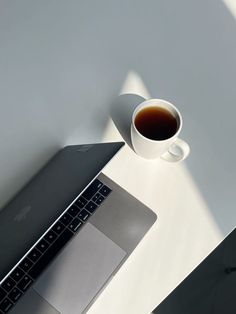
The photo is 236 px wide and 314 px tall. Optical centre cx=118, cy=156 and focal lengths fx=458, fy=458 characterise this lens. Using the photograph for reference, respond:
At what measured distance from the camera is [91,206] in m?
0.77

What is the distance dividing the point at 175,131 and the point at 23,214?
0.30 m

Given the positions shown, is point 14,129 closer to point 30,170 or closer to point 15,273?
point 30,170

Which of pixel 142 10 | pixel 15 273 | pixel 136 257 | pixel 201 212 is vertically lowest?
pixel 15 273

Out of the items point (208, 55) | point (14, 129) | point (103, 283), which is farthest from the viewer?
point (208, 55)

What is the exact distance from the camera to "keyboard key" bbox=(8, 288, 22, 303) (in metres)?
0.68

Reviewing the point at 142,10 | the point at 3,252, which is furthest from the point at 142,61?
the point at 3,252

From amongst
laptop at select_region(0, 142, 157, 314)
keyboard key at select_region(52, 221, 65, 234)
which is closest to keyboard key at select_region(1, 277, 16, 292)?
laptop at select_region(0, 142, 157, 314)

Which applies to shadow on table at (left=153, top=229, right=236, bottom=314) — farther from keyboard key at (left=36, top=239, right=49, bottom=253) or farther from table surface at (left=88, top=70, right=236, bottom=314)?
keyboard key at (left=36, top=239, right=49, bottom=253)

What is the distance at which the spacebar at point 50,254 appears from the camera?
2.31 feet

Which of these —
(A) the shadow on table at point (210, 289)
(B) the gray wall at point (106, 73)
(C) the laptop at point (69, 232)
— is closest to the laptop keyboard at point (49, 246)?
(C) the laptop at point (69, 232)

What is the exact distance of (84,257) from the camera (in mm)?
732

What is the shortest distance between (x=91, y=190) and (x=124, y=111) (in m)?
0.17

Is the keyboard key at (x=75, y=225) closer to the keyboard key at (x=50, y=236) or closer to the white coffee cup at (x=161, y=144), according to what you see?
the keyboard key at (x=50, y=236)

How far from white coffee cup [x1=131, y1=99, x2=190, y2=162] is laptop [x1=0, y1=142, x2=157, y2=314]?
0.07 m
